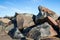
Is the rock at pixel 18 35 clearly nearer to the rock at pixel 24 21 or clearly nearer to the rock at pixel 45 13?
→ the rock at pixel 24 21

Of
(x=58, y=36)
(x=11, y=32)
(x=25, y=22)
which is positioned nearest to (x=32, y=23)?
(x=25, y=22)

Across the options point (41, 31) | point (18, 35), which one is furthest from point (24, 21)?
point (41, 31)

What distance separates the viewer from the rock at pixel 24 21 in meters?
22.6

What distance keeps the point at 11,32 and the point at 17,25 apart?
123 cm

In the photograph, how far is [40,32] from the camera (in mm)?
19188

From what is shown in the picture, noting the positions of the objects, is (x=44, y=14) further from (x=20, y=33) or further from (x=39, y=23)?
(x=20, y=33)

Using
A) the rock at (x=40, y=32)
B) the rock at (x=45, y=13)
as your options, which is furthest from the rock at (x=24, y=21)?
the rock at (x=40, y=32)

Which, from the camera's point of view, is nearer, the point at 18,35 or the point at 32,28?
the point at 32,28

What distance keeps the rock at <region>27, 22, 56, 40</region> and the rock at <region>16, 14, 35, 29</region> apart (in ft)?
8.19

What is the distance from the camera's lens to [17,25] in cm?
2320

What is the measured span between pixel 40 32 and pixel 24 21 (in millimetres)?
4536

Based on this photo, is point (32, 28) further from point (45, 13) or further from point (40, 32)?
point (45, 13)

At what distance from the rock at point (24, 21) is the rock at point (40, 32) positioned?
250 cm

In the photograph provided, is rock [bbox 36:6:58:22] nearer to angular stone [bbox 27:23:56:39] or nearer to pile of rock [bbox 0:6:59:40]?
pile of rock [bbox 0:6:59:40]
